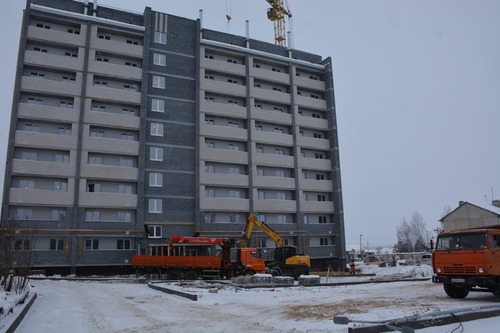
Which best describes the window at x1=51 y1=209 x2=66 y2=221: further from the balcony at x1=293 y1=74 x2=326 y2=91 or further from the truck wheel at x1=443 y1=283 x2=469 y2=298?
the truck wheel at x1=443 y1=283 x2=469 y2=298

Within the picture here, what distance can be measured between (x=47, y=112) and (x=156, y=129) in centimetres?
1058

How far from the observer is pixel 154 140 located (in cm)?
4494

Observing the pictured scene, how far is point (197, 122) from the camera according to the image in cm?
4706

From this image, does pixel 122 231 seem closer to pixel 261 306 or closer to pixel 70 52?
pixel 70 52

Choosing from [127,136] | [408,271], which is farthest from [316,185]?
[127,136]

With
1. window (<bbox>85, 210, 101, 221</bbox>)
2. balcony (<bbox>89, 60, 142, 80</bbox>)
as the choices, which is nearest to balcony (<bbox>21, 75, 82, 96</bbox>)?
balcony (<bbox>89, 60, 142, 80</bbox>)

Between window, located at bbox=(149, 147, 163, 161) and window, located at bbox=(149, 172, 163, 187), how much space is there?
1.61 meters

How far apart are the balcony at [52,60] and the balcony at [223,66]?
13.4 meters

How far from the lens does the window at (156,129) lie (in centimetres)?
4508

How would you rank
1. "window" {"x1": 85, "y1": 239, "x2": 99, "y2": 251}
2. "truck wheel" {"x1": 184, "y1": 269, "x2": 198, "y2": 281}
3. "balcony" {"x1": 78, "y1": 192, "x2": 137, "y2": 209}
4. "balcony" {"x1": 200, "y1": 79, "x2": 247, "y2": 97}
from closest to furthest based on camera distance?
"truck wheel" {"x1": 184, "y1": 269, "x2": 198, "y2": 281}
"window" {"x1": 85, "y1": 239, "x2": 99, "y2": 251}
"balcony" {"x1": 78, "y1": 192, "x2": 137, "y2": 209}
"balcony" {"x1": 200, "y1": 79, "x2": 247, "y2": 97}

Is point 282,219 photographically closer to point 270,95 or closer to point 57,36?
point 270,95

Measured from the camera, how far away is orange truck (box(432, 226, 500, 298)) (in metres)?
15.0

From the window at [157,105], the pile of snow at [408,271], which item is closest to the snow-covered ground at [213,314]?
the pile of snow at [408,271]

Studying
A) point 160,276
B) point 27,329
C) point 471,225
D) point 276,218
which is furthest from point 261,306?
point 471,225
